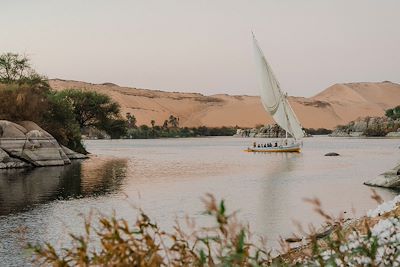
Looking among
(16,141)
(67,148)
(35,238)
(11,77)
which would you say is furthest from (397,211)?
(11,77)

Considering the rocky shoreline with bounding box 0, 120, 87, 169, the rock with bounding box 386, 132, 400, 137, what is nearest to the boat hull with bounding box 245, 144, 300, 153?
the rocky shoreline with bounding box 0, 120, 87, 169

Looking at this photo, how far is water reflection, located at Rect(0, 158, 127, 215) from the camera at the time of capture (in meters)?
24.5

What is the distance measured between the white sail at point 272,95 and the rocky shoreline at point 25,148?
96.5ft

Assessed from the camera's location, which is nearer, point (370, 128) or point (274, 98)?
point (274, 98)

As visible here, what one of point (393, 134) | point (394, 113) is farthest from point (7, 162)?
point (394, 113)

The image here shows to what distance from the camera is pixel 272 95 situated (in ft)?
227

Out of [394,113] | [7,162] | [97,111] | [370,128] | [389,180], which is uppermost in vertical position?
[394,113]

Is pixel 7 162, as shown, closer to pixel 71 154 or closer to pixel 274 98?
pixel 71 154

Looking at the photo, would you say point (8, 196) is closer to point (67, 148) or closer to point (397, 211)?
point (397, 211)

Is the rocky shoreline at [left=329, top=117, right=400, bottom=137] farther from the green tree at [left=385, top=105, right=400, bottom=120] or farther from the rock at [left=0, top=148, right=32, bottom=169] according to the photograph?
the rock at [left=0, top=148, right=32, bottom=169]

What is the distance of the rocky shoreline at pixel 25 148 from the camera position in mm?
43031

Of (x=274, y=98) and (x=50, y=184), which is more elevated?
(x=274, y=98)

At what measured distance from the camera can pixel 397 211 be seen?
12.4 m

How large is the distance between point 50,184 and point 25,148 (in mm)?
13901
